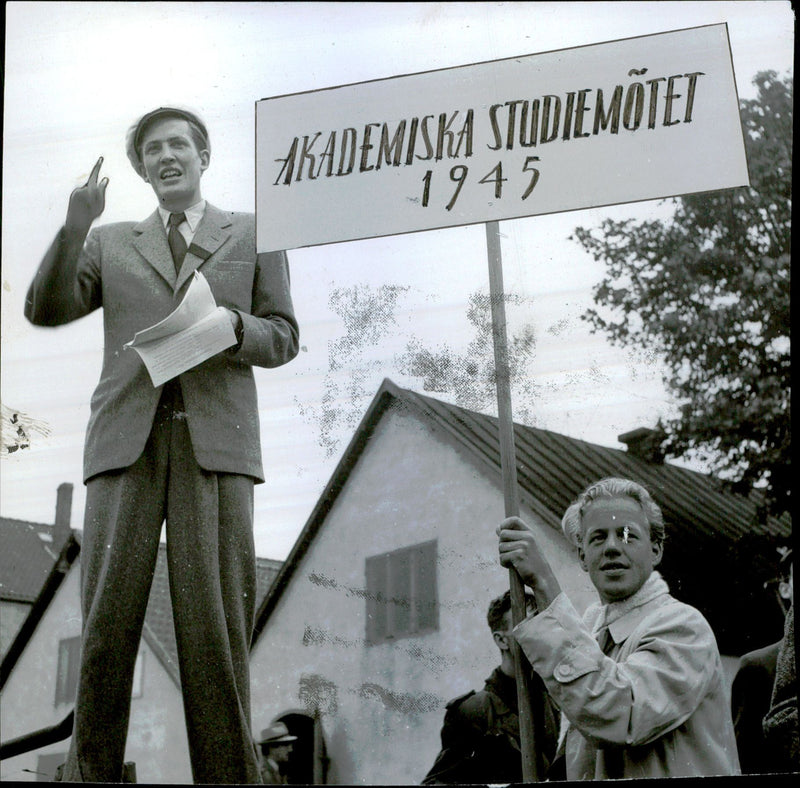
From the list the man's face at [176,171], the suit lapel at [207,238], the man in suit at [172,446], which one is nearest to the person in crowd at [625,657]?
the man in suit at [172,446]

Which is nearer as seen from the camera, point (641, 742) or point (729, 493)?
point (641, 742)

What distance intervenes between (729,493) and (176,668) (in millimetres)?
1327

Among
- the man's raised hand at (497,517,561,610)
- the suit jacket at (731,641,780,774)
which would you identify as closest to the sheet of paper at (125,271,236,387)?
the man's raised hand at (497,517,561,610)

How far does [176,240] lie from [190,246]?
46mm

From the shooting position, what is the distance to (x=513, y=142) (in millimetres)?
2811

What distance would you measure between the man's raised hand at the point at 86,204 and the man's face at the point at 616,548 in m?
1.46

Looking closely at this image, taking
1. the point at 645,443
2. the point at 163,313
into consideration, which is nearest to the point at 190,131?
the point at 163,313

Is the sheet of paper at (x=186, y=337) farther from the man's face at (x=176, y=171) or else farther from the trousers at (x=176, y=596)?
the man's face at (x=176, y=171)

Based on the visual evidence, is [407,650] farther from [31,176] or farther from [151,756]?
[31,176]

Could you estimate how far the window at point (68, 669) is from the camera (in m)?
2.72

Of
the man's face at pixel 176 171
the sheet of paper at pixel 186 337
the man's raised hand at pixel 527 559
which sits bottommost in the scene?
the man's raised hand at pixel 527 559

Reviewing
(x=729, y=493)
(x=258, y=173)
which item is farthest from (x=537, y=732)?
(x=258, y=173)

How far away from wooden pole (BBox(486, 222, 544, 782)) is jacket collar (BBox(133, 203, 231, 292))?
2.26 ft

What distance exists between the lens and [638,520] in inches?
103
